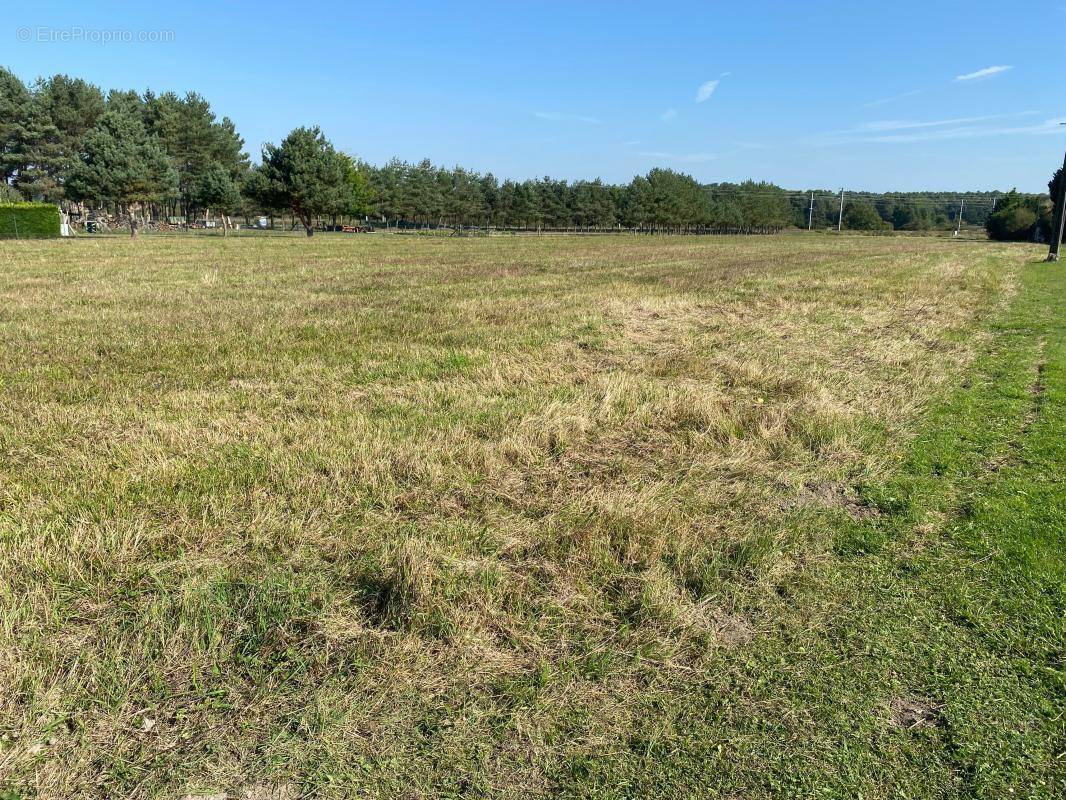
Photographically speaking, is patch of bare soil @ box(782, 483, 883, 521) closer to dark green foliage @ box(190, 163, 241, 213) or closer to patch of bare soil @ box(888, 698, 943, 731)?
patch of bare soil @ box(888, 698, 943, 731)

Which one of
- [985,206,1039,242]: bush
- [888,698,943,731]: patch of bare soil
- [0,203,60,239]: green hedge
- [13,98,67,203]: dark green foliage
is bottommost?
[888,698,943,731]: patch of bare soil

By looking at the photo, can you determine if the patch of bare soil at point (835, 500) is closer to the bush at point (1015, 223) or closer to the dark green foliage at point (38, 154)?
the dark green foliage at point (38, 154)

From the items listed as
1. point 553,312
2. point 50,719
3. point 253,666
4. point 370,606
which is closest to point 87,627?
point 50,719

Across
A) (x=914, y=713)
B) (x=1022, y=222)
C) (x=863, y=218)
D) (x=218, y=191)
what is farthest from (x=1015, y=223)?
(x=914, y=713)

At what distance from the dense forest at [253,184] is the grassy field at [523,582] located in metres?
49.3

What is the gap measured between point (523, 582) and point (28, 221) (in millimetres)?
49309

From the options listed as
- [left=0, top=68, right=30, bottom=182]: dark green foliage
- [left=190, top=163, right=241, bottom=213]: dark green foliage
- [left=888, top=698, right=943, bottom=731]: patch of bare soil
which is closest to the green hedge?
[left=190, top=163, right=241, bottom=213]: dark green foliage

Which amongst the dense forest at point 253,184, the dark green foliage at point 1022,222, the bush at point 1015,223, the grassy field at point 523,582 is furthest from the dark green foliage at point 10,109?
the bush at point 1015,223

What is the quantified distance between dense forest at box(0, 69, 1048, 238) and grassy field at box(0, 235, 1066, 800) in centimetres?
Answer: 4933

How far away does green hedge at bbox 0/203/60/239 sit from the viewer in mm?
38188

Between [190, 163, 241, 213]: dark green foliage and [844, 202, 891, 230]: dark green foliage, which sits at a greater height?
[844, 202, 891, 230]: dark green foliage

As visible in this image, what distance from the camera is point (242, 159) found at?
3499 inches

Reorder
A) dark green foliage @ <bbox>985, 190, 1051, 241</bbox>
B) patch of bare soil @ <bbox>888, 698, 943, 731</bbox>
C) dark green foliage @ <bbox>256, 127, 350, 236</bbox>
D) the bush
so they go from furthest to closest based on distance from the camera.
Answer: the bush < dark green foliage @ <bbox>985, 190, 1051, 241</bbox> < dark green foliage @ <bbox>256, 127, 350, 236</bbox> < patch of bare soil @ <bbox>888, 698, 943, 731</bbox>

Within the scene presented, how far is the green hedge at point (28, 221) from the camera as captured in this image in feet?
125
